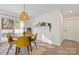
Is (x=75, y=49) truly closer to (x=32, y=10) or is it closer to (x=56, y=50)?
(x=56, y=50)

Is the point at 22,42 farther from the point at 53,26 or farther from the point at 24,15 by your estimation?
the point at 53,26

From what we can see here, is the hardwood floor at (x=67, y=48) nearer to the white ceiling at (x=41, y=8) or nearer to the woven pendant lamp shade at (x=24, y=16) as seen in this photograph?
the white ceiling at (x=41, y=8)

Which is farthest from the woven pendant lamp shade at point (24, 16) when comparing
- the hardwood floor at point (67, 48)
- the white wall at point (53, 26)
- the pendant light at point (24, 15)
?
the hardwood floor at point (67, 48)

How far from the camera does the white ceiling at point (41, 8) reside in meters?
1.99

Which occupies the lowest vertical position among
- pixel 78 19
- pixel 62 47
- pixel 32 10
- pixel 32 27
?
pixel 62 47

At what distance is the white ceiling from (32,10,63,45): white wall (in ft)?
0.26

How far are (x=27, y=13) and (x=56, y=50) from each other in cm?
85

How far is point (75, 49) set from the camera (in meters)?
1.99

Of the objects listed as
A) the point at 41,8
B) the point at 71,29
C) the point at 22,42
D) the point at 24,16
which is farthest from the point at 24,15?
the point at 71,29

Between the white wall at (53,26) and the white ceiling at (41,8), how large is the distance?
8cm

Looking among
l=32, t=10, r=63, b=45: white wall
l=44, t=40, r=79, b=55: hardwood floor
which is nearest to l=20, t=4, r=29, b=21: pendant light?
l=32, t=10, r=63, b=45: white wall

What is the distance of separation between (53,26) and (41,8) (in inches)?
15.5

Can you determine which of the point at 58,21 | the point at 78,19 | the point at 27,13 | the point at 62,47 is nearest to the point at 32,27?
the point at 27,13

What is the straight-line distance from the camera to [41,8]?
2.03 m
